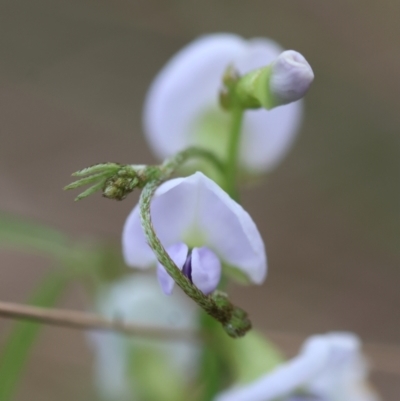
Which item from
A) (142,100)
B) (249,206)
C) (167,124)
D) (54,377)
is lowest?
(54,377)

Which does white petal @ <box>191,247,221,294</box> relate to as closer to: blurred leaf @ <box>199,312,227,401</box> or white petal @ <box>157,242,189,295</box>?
white petal @ <box>157,242,189,295</box>

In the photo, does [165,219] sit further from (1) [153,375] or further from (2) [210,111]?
(1) [153,375]

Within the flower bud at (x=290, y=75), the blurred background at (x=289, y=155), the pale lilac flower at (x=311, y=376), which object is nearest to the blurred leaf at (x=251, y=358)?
the pale lilac flower at (x=311, y=376)

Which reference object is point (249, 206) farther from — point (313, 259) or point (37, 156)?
point (37, 156)

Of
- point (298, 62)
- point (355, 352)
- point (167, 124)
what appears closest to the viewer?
point (298, 62)

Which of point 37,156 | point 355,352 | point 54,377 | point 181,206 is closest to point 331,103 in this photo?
point 37,156

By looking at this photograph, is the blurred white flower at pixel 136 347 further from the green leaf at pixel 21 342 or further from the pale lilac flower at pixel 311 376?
the pale lilac flower at pixel 311 376
